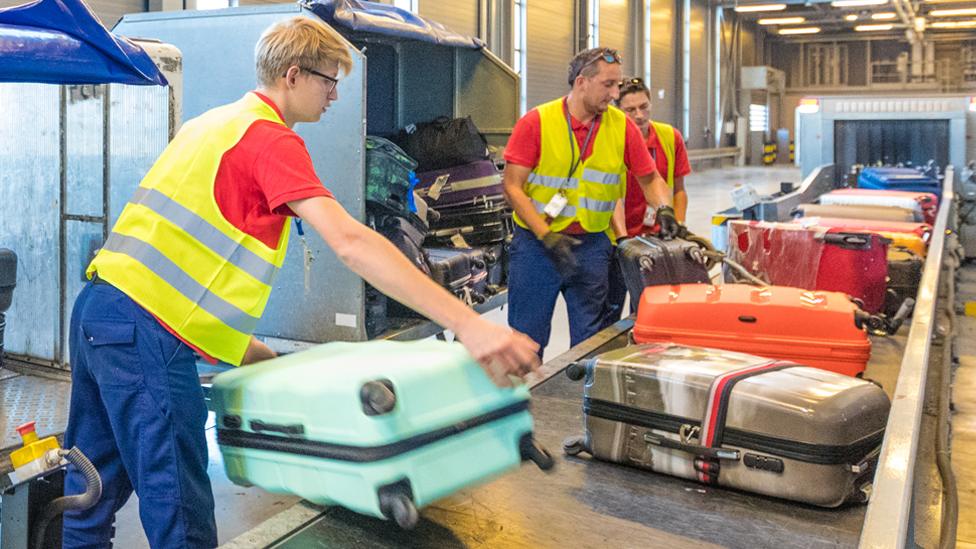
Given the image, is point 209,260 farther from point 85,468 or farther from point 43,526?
point 43,526

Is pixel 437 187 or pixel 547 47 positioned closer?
pixel 437 187

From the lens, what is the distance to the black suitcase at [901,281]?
455 centimetres

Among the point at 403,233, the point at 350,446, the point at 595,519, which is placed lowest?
the point at 595,519

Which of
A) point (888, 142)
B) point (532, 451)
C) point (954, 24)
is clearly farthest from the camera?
point (954, 24)

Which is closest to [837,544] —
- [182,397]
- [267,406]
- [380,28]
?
[267,406]

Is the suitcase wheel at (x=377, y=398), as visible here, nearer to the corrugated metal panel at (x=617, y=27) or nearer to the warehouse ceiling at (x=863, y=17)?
the corrugated metal panel at (x=617, y=27)

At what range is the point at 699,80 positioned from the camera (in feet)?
86.2

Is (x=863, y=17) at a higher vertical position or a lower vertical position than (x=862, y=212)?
higher

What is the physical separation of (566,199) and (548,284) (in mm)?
355

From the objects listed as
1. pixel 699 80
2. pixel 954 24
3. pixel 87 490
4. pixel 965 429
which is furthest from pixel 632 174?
pixel 954 24

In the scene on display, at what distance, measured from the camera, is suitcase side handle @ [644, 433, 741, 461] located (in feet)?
7.21

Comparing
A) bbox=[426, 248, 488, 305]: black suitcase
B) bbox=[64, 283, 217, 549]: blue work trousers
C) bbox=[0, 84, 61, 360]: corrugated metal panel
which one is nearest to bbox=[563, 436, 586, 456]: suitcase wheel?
bbox=[64, 283, 217, 549]: blue work trousers

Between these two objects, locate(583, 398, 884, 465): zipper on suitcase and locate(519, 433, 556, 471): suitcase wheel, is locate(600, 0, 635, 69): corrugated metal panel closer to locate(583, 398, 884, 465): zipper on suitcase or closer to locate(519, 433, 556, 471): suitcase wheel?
locate(583, 398, 884, 465): zipper on suitcase

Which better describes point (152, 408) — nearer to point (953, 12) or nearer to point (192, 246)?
point (192, 246)
